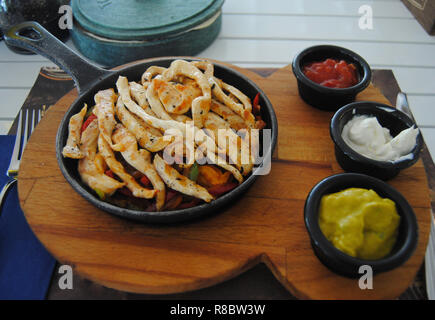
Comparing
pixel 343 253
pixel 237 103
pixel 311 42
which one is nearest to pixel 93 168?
pixel 237 103

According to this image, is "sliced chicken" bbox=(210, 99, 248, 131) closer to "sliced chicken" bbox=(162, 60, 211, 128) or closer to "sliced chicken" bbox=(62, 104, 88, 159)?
"sliced chicken" bbox=(162, 60, 211, 128)

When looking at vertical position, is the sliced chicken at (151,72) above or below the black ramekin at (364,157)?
above

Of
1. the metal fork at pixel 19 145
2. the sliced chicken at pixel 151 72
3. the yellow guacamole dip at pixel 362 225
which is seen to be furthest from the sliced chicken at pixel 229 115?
the metal fork at pixel 19 145

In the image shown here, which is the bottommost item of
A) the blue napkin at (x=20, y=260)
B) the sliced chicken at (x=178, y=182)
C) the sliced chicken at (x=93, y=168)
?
the blue napkin at (x=20, y=260)

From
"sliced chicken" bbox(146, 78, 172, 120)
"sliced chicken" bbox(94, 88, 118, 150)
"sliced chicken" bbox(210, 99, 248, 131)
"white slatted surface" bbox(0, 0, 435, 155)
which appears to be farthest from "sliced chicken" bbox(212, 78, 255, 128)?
"white slatted surface" bbox(0, 0, 435, 155)

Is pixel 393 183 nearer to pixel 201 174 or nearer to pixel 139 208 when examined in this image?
pixel 201 174

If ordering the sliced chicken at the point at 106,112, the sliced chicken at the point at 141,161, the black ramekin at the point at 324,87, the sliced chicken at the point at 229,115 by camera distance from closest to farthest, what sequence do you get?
the sliced chicken at the point at 141,161
the sliced chicken at the point at 106,112
the sliced chicken at the point at 229,115
the black ramekin at the point at 324,87

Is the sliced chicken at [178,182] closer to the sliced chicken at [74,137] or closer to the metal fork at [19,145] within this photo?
the sliced chicken at [74,137]
